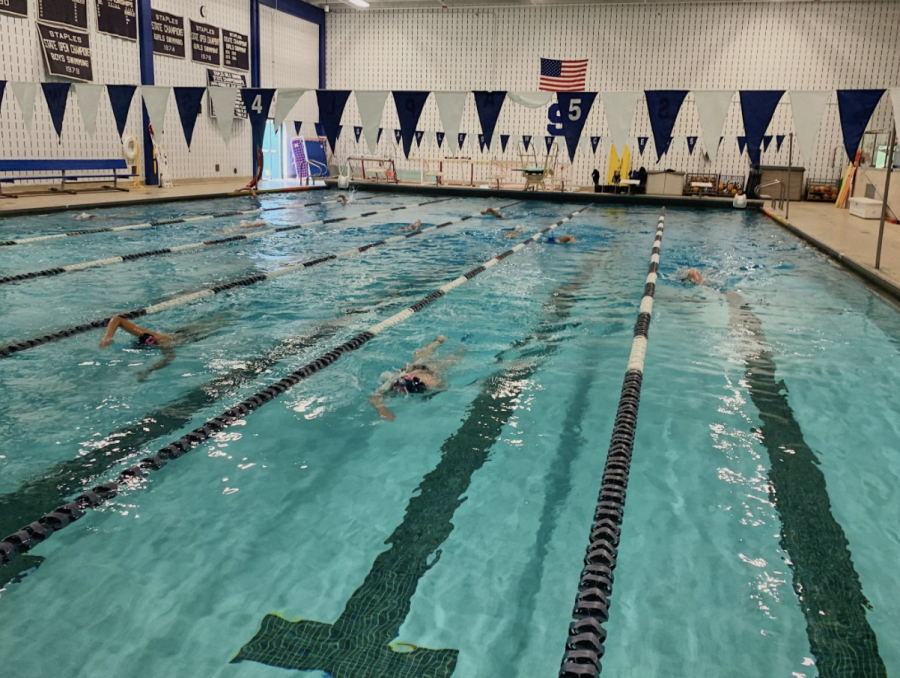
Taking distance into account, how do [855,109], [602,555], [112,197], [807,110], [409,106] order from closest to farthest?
[602,555], [855,109], [807,110], [409,106], [112,197]

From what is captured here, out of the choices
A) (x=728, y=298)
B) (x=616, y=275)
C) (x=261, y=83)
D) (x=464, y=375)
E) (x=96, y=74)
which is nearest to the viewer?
(x=464, y=375)

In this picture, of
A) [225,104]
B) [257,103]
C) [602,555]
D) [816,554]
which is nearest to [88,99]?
[225,104]

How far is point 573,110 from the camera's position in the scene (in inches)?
367

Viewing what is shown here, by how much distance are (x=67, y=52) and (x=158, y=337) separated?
11443 mm

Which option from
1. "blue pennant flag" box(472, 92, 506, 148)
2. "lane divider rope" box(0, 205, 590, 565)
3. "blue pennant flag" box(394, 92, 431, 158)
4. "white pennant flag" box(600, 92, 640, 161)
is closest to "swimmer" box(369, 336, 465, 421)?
"lane divider rope" box(0, 205, 590, 565)

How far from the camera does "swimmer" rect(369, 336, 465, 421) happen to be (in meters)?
3.61

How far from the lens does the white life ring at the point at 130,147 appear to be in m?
14.6

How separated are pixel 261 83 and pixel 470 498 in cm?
1899

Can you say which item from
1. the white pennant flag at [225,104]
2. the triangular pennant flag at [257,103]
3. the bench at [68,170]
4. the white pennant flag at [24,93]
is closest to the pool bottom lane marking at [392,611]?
the triangular pennant flag at [257,103]

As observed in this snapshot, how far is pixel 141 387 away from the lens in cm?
373

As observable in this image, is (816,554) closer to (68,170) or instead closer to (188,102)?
(188,102)

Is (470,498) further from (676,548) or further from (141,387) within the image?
(141,387)

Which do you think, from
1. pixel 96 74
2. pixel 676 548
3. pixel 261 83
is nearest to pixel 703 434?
pixel 676 548

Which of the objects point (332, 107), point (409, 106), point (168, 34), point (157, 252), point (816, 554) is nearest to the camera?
point (816, 554)
